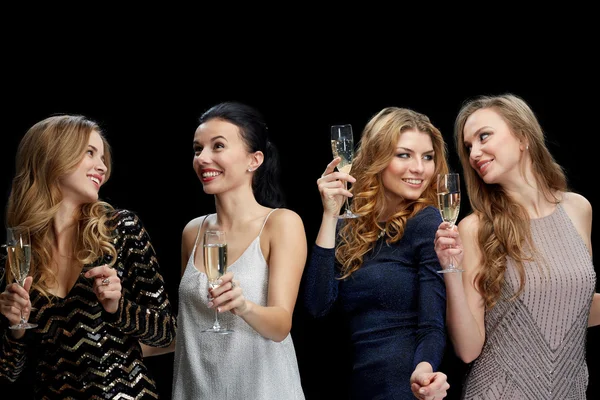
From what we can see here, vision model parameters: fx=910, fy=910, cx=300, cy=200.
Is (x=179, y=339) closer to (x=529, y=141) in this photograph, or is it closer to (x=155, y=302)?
(x=155, y=302)

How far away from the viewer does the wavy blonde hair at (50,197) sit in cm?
360

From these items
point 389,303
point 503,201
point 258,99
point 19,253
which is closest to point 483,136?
point 503,201

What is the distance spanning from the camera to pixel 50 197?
3697 mm

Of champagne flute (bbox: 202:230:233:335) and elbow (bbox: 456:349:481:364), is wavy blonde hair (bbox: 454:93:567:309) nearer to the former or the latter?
elbow (bbox: 456:349:481:364)

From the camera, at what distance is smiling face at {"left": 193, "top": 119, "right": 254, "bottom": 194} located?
12.0 ft

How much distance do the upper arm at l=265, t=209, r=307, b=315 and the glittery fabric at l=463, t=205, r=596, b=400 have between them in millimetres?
790

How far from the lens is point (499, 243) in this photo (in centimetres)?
364

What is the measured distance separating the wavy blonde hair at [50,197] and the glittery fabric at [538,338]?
5.03 feet

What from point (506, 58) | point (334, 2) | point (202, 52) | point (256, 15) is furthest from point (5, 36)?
point (506, 58)

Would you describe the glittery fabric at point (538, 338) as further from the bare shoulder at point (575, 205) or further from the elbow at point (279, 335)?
the elbow at point (279, 335)

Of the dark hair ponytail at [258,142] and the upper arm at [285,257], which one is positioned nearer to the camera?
the upper arm at [285,257]

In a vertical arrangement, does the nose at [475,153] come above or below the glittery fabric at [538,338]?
above

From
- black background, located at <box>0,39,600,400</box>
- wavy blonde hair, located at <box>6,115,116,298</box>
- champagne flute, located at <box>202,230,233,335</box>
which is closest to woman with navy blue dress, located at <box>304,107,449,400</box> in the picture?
champagne flute, located at <box>202,230,233,335</box>

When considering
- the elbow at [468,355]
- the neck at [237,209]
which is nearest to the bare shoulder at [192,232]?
the neck at [237,209]
